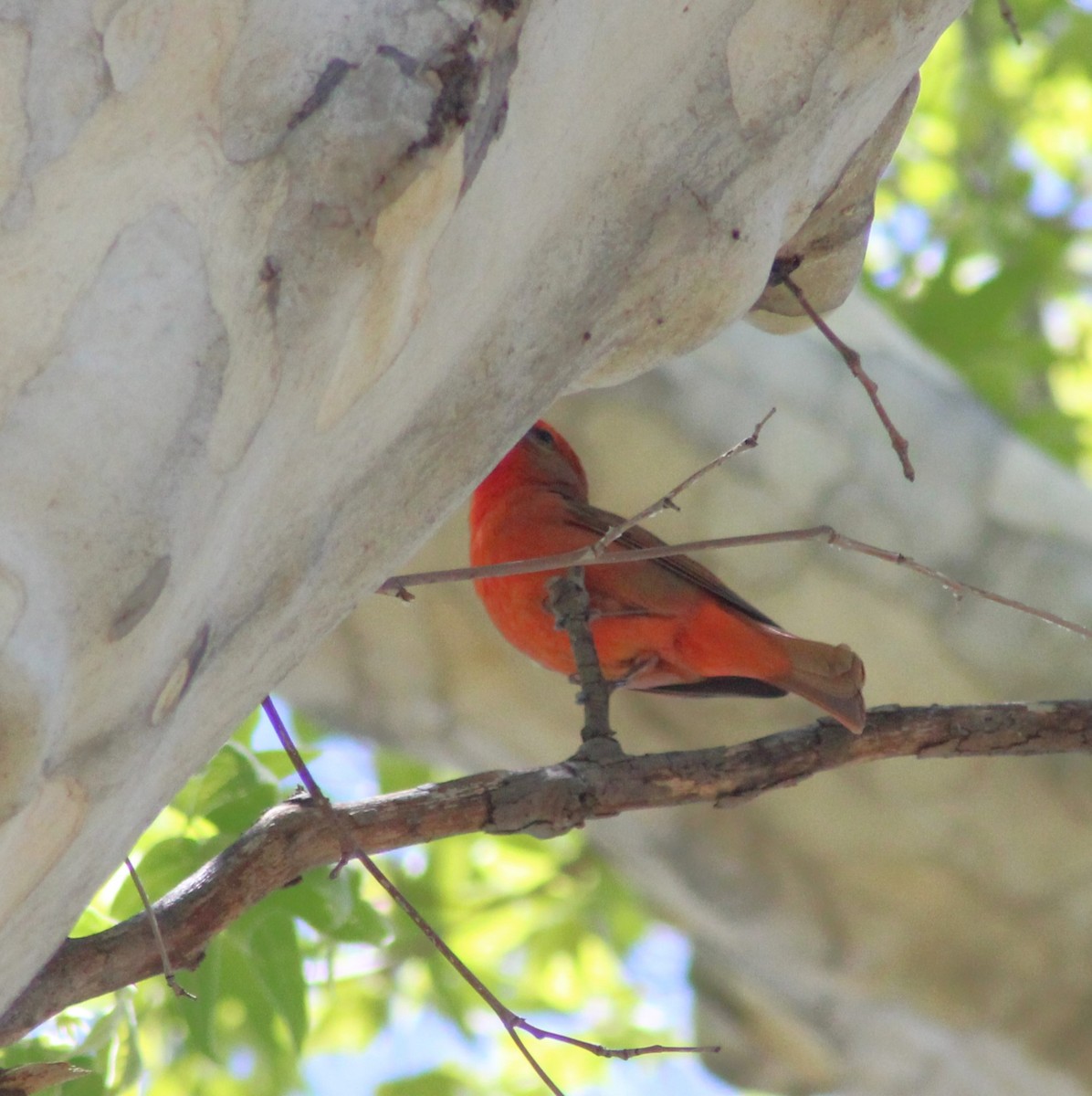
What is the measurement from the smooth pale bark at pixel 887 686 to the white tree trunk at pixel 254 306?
2.30 meters

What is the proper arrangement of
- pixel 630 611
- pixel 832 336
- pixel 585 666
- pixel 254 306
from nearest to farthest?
Result: 1. pixel 254 306
2. pixel 832 336
3. pixel 585 666
4. pixel 630 611

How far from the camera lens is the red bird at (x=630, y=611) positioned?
2.20m

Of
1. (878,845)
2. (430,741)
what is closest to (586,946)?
(430,741)

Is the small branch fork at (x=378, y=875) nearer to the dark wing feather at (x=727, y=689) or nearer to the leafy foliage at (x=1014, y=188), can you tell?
the dark wing feather at (x=727, y=689)

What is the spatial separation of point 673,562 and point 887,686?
1146 millimetres

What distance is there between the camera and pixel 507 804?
1400 millimetres

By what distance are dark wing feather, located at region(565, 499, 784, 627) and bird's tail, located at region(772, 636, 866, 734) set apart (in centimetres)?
12

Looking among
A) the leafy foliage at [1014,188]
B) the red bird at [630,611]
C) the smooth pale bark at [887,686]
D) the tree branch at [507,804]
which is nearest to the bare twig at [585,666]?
the tree branch at [507,804]

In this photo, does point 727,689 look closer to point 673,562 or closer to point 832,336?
point 673,562

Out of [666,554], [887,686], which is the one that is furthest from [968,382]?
[666,554]

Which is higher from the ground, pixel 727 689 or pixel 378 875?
pixel 727 689

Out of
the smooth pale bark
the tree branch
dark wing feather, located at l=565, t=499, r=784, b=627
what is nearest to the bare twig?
the tree branch

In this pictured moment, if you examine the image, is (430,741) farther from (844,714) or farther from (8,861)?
(8,861)

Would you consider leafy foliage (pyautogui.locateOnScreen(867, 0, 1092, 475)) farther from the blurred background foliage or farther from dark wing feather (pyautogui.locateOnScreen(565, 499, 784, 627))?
dark wing feather (pyautogui.locateOnScreen(565, 499, 784, 627))
